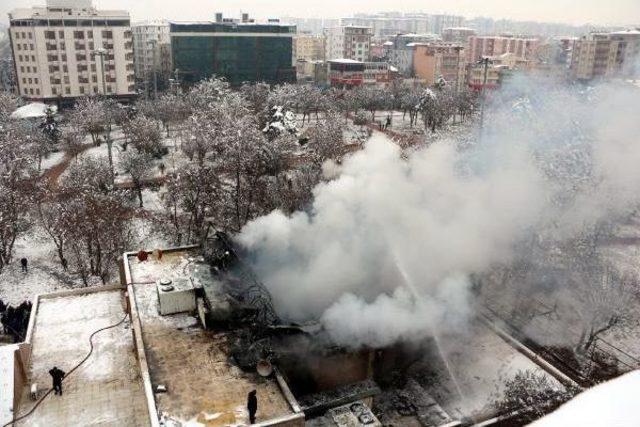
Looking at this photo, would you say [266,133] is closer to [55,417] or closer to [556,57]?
[55,417]

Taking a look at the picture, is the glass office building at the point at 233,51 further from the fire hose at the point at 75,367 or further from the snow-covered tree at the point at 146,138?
the fire hose at the point at 75,367

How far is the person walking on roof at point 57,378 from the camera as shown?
10.1 metres

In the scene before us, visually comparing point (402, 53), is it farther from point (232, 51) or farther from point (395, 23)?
point (395, 23)

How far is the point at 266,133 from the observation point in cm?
3425

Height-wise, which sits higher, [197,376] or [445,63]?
[445,63]

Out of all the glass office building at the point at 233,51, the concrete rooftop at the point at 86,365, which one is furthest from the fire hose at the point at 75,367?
the glass office building at the point at 233,51

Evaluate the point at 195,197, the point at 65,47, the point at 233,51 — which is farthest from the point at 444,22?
the point at 195,197

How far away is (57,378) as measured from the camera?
33.0 ft

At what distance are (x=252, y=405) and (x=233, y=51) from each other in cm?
5754

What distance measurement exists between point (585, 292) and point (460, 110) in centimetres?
3055

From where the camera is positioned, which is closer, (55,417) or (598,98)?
(55,417)

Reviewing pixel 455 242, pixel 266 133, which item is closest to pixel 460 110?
pixel 266 133

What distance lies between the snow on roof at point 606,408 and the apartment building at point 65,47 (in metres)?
51.3

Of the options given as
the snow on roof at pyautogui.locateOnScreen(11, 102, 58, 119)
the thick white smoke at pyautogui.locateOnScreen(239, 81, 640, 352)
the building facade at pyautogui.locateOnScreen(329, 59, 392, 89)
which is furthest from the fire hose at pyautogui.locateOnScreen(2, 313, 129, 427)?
the building facade at pyautogui.locateOnScreen(329, 59, 392, 89)
